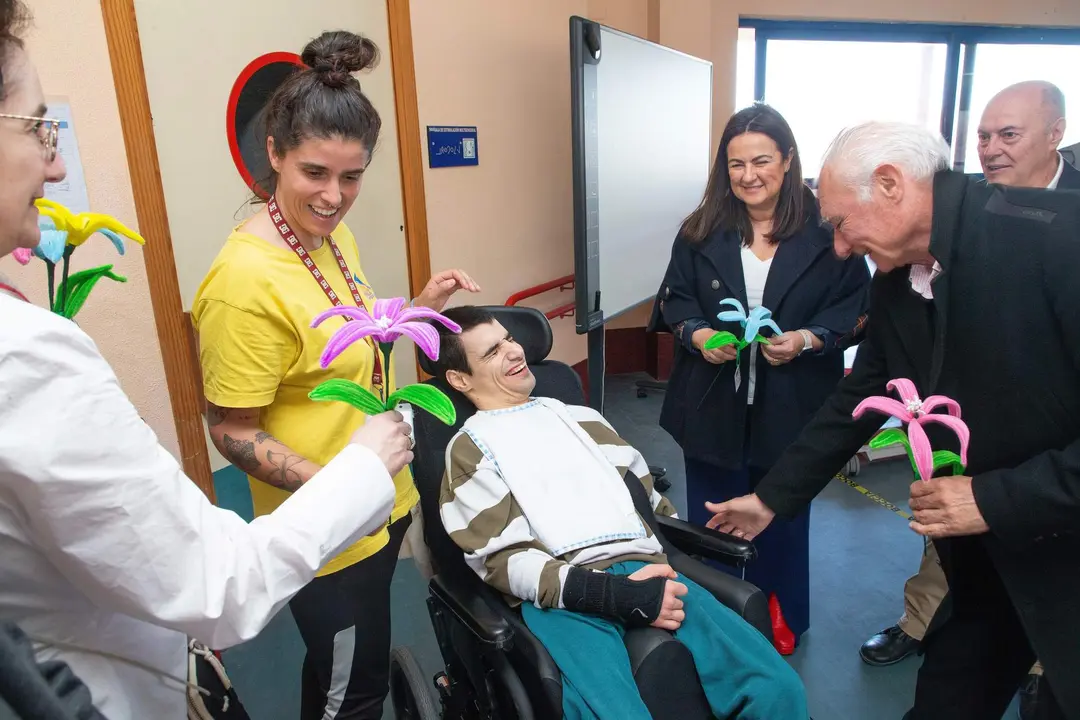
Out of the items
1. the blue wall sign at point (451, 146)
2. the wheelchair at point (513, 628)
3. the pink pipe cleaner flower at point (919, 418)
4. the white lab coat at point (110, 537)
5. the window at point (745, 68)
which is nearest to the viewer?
the white lab coat at point (110, 537)

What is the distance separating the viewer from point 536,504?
62.3 inches

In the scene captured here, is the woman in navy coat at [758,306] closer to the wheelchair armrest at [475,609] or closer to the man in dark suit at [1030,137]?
the wheelchair armrest at [475,609]

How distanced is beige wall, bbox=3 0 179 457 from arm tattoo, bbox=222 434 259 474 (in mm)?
910

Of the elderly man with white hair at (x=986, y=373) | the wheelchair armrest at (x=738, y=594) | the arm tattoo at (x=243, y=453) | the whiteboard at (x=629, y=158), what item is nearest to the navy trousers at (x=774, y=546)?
the wheelchair armrest at (x=738, y=594)

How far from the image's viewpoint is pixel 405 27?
8.82 ft

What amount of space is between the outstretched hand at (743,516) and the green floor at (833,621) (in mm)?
698

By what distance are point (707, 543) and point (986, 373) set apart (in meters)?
0.69

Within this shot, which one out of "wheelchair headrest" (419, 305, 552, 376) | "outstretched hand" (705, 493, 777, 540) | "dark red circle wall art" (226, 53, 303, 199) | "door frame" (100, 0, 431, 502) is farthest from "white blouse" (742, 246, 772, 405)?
"door frame" (100, 0, 431, 502)

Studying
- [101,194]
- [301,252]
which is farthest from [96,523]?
[101,194]

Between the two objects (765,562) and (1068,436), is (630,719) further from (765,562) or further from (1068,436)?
(765,562)

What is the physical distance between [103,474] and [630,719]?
962 millimetres

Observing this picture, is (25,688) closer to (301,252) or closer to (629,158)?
(301,252)

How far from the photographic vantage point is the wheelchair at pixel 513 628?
130cm

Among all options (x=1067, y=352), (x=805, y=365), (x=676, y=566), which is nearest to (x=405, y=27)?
(x=805, y=365)
